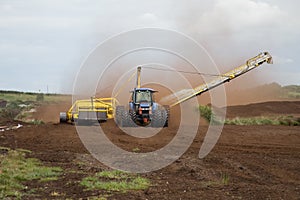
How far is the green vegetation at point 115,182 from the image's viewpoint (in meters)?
12.6

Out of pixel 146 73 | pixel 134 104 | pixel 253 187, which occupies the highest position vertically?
pixel 146 73

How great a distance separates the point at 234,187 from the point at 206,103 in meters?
33.0

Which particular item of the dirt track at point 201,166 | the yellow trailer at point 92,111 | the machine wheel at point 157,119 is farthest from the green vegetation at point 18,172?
the yellow trailer at point 92,111

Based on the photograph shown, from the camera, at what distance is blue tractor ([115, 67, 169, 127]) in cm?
3158

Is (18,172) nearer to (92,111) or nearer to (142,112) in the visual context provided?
(142,112)

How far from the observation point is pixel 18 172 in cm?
1474

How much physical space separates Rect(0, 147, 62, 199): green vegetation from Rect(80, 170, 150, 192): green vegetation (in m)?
1.26

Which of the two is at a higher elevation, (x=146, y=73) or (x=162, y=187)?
(x=146, y=73)

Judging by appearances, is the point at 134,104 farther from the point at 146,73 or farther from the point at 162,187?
the point at 162,187

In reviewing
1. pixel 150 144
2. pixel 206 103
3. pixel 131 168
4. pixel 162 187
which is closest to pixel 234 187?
pixel 162 187

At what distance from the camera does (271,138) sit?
27594 millimetres

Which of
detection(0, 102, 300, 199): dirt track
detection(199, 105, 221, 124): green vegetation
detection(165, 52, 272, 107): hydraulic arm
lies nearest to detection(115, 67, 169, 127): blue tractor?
detection(0, 102, 300, 199): dirt track

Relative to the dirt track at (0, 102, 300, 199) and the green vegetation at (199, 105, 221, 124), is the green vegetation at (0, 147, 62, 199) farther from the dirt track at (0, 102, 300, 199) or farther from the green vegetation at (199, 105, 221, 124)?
the green vegetation at (199, 105, 221, 124)

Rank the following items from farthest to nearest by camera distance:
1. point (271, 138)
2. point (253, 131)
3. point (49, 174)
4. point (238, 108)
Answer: point (238, 108) < point (253, 131) < point (271, 138) < point (49, 174)
